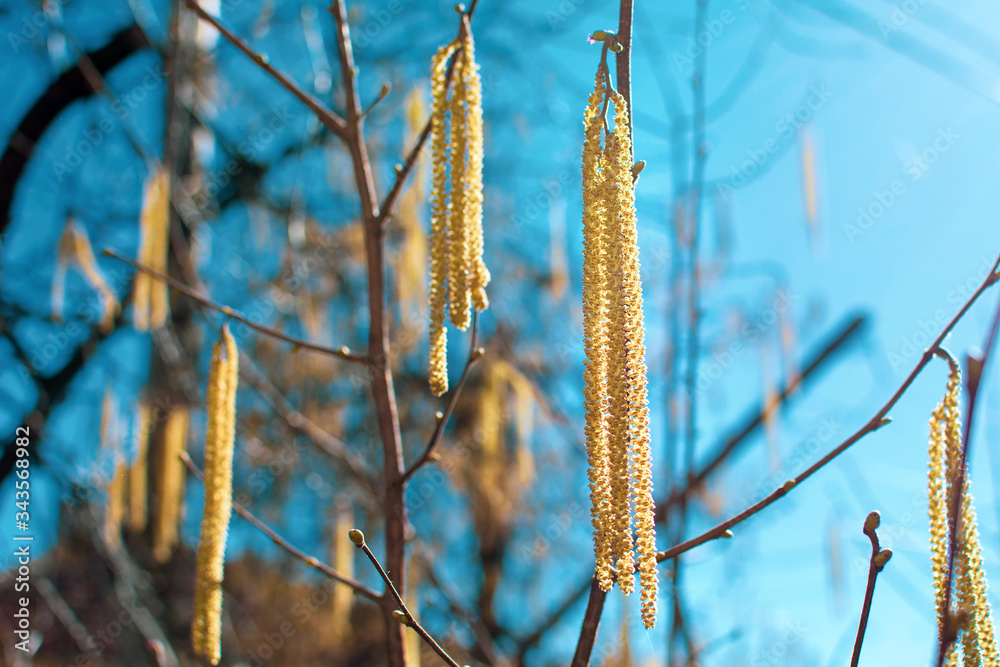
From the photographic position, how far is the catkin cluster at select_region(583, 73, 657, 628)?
615mm

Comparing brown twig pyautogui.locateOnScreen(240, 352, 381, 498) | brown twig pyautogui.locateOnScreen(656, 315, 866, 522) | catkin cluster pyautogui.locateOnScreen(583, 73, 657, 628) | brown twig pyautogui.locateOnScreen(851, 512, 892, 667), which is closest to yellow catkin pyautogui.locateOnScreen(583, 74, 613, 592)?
catkin cluster pyautogui.locateOnScreen(583, 73, 657, 628)

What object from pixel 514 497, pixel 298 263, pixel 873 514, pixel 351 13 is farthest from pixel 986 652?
pixel 351 13

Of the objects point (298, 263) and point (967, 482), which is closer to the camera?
point (967, 482)

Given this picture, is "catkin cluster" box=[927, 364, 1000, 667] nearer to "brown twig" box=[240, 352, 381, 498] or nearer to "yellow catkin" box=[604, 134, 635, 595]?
"yellow catkin" box=[604, 134, 635, 595]

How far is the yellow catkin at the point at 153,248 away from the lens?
6.77ft

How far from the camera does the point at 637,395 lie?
0.62 metres

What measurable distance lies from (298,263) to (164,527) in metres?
1.64

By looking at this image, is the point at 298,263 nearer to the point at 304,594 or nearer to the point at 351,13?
the point at 351,13

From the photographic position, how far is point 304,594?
4.09m

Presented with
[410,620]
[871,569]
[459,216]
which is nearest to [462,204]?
[459,216]

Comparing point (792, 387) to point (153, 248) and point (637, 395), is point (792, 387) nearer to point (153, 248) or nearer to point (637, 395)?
point (637, 395)

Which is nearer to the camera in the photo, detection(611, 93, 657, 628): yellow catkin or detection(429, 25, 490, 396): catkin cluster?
detection(611, 93, 657, 628): yellow catkin

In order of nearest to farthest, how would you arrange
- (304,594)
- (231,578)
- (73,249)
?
(73,249) < (304,594) < (231,578)

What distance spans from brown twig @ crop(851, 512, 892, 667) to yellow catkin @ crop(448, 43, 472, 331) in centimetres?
46
